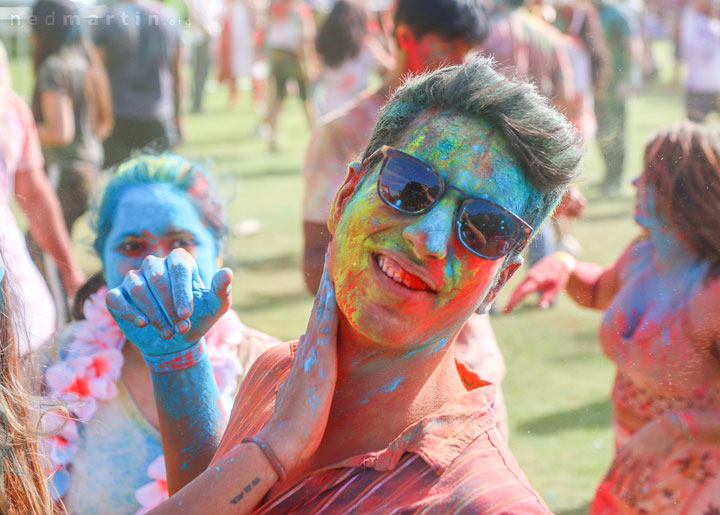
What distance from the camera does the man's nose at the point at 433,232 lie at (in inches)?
51.7

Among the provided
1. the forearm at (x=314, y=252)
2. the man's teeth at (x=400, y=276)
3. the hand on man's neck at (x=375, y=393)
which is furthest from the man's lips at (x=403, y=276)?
the forearm at (x=314, y=252)

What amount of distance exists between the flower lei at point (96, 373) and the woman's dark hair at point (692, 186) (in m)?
1.24

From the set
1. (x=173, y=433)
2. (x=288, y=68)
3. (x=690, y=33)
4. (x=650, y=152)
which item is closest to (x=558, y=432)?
(x=650, y=152)

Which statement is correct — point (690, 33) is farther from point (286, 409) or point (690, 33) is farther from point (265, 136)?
point (286, 409)

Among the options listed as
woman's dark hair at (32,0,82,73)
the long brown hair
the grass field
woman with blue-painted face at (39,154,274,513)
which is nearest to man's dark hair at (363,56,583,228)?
the grass field

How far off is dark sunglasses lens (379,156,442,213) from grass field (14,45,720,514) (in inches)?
12.2

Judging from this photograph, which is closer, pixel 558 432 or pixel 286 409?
pixel 286 409

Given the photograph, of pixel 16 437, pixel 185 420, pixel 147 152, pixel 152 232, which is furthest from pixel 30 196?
pixel 16 437

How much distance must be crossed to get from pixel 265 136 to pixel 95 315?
896 cm

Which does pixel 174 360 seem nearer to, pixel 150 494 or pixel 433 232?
pixel 433 232

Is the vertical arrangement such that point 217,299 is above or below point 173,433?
above

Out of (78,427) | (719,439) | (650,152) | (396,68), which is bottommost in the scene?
(719,439)

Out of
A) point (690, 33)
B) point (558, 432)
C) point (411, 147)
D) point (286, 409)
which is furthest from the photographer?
point (690, 33)

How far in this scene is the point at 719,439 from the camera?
2.29 meters
